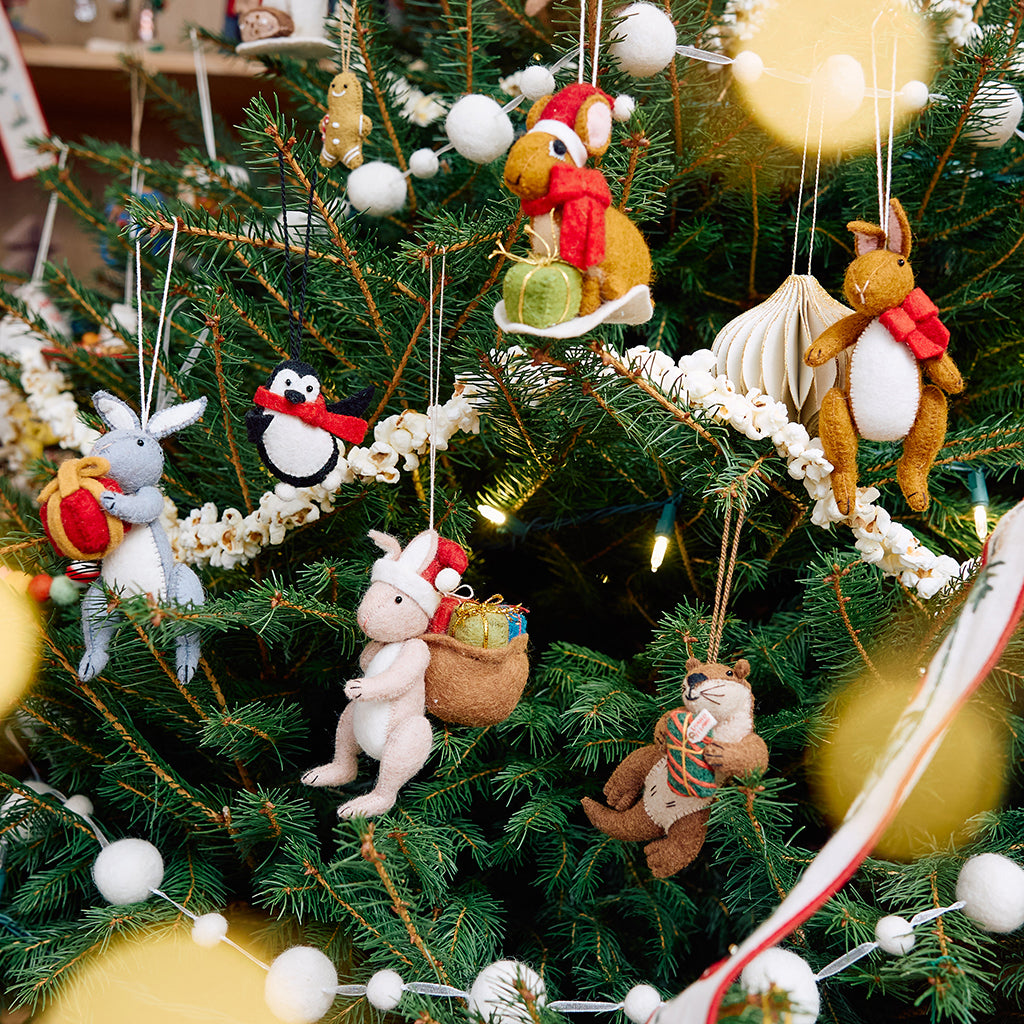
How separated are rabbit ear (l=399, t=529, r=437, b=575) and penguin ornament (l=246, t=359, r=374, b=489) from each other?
0.26 feet

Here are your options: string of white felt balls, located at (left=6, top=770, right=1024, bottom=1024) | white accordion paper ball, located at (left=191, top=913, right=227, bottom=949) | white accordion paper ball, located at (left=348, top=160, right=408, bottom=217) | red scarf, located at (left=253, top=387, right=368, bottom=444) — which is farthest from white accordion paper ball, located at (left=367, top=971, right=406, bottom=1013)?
white accordion paper ball, located at (left=348, top=160, right=408, bottom=217)

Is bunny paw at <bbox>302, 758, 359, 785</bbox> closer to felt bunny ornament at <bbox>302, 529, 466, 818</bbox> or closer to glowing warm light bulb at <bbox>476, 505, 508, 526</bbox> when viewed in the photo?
felt bunny ornament at <bbox>302, 529, 466, 818</bbox>

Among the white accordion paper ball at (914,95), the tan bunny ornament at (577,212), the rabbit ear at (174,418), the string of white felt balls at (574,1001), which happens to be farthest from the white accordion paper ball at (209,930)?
the white accordion paper ball at (914,95)

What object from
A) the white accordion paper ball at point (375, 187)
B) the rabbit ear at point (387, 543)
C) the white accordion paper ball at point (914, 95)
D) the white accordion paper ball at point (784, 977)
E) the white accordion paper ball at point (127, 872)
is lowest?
the white accordion paper ball at point (127, 872)

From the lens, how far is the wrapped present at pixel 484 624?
0.53 metres

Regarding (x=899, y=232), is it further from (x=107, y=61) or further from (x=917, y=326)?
(x=107, y=61)

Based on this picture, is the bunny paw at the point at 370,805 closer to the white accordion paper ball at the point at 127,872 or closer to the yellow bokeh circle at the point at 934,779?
the white accordion paper ball at the point at 127,872

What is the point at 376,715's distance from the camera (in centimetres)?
52

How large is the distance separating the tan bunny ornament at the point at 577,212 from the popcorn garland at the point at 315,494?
141 mm

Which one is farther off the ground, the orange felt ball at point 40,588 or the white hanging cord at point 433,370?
the white hanging cord at point 433,370

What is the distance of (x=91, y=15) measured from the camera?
140cm

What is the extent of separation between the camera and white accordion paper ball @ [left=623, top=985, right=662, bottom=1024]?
0.48 m

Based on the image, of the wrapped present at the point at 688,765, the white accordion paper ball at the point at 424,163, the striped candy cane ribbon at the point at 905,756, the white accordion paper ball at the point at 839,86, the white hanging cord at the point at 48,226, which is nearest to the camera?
the striped candy cane ribbon at the point at 905,756

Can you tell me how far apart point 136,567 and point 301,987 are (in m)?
0.29
